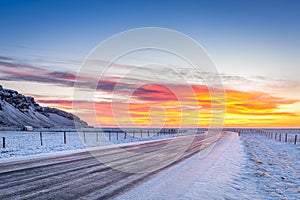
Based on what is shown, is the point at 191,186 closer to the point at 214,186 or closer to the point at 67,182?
the point at 214,186

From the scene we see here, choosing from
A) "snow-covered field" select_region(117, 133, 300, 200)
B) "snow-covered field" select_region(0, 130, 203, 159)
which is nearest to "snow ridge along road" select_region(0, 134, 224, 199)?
"snow-covered field" select_region(117, 133, 300, 200)

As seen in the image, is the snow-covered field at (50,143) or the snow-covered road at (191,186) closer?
the snow-covered road at (191,186)

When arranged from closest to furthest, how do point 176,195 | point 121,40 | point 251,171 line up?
point 176,195 → point 251,171 → point 121,40

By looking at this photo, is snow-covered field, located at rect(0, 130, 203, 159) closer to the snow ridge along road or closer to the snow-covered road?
the snow ridge along road

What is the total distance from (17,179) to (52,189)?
197 cm

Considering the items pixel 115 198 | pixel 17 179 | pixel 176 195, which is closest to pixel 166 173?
pixel 176 195

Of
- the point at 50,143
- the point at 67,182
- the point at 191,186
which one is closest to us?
the point at 191,186

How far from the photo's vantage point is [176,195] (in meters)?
6.83

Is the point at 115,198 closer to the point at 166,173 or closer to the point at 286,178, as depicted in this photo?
the point at 166,173

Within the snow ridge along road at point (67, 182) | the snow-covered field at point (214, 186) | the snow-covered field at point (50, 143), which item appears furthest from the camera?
the snow-covered field at point (50, 143)

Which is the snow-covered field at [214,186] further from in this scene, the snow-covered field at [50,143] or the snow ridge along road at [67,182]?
the snow-covered field at [50,143]

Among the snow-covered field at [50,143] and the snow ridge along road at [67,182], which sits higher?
the snow ridge along road at [67,182]

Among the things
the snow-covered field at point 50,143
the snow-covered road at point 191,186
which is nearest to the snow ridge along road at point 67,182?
the snow-covered road at point 191,186

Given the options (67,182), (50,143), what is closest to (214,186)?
(67,182)
